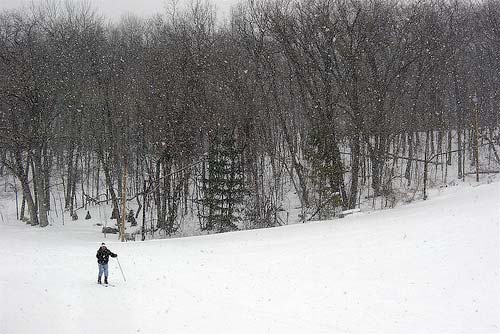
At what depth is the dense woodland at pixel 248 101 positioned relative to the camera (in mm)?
35844

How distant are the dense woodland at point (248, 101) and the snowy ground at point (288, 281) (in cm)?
840

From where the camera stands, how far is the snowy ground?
13.8m

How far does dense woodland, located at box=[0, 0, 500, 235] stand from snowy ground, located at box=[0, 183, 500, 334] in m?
8.40

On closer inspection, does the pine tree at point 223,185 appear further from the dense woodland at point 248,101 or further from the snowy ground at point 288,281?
the snowy ground at point 288,281

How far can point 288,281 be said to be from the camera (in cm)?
1825

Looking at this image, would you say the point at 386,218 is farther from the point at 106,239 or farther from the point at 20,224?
the point at 20,224

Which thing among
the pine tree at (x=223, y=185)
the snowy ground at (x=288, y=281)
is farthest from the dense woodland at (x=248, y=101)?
the snowy ground at (x=288, y=281)

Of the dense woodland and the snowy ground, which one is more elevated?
the dense woodland

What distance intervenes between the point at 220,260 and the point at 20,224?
24.3 meters

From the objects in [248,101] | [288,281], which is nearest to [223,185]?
[248,101]

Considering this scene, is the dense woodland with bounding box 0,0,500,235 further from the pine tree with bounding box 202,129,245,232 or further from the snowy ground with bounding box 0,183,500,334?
the snowy ground with bounding box 0,183,500,334

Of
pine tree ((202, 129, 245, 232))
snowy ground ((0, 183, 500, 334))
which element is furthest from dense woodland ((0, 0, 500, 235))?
snowy ground ((0, 183, 500, 334))

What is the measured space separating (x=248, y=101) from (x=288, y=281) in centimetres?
2272

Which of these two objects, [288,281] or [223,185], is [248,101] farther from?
[288,281]
